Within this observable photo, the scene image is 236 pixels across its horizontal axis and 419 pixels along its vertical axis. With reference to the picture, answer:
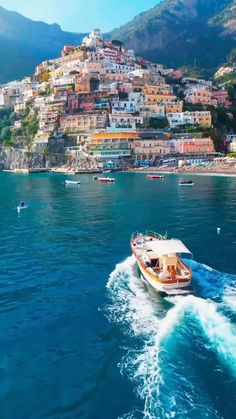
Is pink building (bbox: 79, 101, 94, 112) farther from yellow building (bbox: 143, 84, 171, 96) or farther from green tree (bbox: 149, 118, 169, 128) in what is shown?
green tree (bbox: 149, 118, 169, 128)

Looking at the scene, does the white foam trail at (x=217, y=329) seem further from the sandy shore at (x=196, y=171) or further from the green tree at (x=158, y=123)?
the green tree at (x=158, y=123)

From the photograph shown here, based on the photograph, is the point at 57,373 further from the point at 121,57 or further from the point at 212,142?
the point at 121,57

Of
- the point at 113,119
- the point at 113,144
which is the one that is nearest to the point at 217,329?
the point at 113,144

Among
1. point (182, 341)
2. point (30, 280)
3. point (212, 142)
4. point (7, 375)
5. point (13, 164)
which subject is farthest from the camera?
point (13, 164)

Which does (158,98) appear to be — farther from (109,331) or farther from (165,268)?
(109,331)

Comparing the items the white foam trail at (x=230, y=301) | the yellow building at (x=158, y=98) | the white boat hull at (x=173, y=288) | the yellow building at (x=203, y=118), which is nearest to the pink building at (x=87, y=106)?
the yellow building at (x=158, y=98)

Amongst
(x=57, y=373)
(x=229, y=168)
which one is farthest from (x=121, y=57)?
(x=57, y=373)
